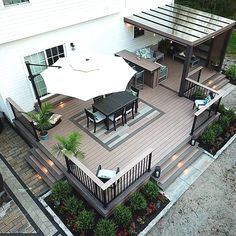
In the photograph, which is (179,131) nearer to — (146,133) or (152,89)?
(146,133)

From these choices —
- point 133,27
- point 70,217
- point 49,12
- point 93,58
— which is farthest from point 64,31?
point 70,217

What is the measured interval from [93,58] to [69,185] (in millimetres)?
4608

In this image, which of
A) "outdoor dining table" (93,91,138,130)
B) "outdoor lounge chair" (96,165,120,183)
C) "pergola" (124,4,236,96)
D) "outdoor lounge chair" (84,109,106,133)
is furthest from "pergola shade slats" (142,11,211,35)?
"outdoor lounge chair" (96,165,120,183)

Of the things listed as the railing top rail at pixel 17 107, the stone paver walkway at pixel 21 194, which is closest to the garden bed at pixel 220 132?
the stone paver walkway at pixel 21 194

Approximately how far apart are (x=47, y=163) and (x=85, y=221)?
104 inches

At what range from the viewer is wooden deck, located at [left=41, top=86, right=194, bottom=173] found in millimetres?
8812

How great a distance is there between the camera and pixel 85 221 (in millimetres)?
7254

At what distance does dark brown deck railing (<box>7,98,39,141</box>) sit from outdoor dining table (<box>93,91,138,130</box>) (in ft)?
7.83

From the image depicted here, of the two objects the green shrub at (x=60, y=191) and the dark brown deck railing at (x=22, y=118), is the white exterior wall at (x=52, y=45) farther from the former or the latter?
the green shrub at (x=60, y=191)

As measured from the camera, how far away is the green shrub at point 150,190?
26.7ft

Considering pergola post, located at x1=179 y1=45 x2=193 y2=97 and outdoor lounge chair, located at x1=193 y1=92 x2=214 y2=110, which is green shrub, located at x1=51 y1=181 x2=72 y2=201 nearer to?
outdoor lounge chair, located at x1=193 y1=92 x2=214 y2=110

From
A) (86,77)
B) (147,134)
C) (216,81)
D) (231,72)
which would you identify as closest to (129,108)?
(147,134)

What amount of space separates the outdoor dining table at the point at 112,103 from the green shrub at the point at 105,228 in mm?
3671

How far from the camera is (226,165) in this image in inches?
375
